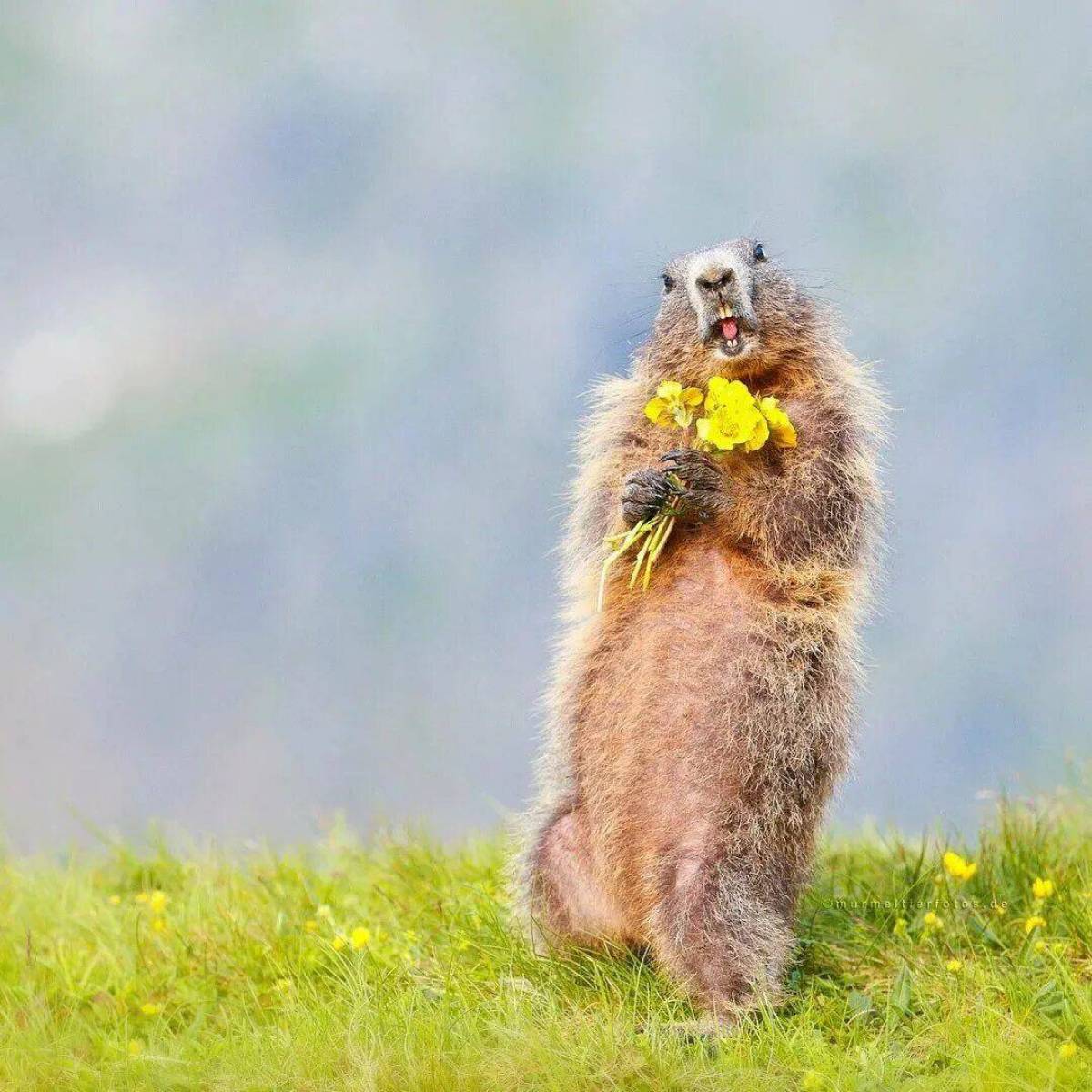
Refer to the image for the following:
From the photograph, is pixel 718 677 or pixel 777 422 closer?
pixel 718 677

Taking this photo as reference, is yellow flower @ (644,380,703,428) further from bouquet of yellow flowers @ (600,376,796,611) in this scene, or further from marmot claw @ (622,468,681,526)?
marmot claw @ (622,468,681,526)

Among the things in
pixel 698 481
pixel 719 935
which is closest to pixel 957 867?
pixel 719 935

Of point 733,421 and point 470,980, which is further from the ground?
point 733,421

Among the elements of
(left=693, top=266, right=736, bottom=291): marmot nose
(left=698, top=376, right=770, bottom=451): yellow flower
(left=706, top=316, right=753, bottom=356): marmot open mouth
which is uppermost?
(left=693, top=266, right=736, bottom=291): marmot nose

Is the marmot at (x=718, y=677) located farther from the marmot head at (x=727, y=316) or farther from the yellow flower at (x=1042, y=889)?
the yellow flower at (x=1042, y=889)

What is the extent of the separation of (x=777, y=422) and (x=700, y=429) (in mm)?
281

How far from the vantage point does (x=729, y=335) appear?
526 cm

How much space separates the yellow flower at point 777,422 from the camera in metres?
5.05

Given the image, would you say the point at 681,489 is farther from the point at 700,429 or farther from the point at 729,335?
the point at 729,335

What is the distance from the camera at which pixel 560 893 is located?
5.18 metres

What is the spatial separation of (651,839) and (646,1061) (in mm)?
953

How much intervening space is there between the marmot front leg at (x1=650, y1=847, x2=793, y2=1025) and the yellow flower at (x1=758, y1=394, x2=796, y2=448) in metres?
1.47

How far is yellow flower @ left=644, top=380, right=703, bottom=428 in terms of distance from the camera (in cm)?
521

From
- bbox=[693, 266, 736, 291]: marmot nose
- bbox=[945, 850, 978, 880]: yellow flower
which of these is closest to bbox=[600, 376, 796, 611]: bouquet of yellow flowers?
bbox=[693, 266, 736, 291]: marmot nose
